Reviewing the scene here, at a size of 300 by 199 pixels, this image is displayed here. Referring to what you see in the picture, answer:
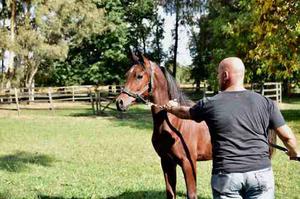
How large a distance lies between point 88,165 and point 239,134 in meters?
7.54

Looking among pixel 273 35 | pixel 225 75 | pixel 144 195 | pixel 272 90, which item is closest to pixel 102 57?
pixel 272 90

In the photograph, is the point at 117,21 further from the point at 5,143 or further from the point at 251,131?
the point at 251,131

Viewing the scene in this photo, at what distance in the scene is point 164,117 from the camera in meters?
5.82

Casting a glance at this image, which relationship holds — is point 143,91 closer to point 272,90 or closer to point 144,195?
point 144,195

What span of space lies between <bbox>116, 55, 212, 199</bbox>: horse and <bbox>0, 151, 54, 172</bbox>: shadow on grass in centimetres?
520

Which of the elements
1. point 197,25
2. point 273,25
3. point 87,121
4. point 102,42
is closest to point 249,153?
point 273,25

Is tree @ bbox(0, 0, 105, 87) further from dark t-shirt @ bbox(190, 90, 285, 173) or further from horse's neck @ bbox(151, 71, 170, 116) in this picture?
dark t-shirt @ bbox(190, 90, 285, 173)

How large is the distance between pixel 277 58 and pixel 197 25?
115ft

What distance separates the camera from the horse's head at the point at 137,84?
580cm

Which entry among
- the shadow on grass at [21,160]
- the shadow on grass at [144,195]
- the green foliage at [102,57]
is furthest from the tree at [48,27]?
the shadow on grass at [144,195]

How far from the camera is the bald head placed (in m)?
3.42

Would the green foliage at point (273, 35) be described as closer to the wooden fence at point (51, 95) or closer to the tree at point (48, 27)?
the wooden fence at point (51, 95)

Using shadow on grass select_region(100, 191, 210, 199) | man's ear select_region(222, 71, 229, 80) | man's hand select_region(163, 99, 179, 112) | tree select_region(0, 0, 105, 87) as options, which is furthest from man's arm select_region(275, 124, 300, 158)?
tree select_region(0, 0, 105, 87)

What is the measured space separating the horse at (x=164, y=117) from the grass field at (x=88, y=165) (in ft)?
5.52
